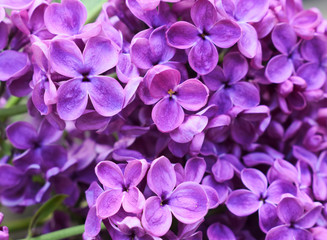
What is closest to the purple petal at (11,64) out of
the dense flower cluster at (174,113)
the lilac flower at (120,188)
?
the dense flower cluster at (174,113)

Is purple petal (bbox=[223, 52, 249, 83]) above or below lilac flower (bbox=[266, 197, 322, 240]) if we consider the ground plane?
above

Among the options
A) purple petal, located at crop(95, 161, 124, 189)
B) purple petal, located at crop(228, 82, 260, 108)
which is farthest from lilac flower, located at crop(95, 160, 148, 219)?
purple petal, located at crop(228, 82, 260, 108)

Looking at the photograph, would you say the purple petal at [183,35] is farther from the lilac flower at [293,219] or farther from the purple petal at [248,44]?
the lilac flower at [293,219]

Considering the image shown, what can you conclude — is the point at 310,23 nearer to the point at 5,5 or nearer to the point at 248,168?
the point at 248,168

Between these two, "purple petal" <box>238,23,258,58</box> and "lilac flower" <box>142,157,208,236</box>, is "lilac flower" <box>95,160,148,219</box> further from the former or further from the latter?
"purple petal" <box>238,23,258,58</box>

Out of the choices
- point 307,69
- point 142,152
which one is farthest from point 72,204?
point 307,69

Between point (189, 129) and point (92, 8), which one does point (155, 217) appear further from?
point (92, 8)
